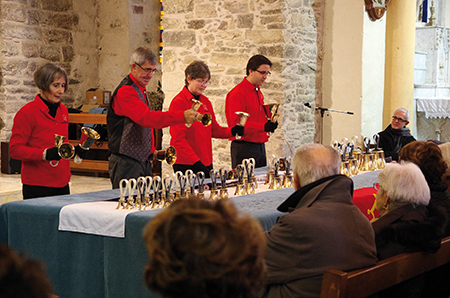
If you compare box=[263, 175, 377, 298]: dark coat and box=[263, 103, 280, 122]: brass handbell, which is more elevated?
box=[263, 103, 280, 122]: brass handbell

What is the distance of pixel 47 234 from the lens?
119 inches

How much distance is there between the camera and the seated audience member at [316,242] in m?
2.17

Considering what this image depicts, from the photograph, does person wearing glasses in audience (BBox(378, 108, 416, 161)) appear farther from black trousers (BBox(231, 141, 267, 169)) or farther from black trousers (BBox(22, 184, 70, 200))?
black trousers (BBox(22, 184, 70, 200))

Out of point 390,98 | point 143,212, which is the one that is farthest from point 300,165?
point 390,98

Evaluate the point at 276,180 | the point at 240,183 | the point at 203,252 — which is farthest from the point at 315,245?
the point at 276,180

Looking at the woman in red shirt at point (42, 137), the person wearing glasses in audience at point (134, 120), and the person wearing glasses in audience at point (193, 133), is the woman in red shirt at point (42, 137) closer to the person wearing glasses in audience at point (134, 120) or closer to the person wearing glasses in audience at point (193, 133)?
the person wearing glasses in audience at point (134, 120)

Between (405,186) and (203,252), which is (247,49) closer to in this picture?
(405,186)

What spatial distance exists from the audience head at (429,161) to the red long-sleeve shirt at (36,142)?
2132mm

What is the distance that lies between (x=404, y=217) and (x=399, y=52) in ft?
19.4

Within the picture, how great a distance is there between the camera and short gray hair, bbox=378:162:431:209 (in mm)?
2613

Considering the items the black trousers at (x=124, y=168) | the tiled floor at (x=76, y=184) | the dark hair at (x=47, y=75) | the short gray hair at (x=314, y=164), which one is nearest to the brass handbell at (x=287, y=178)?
the black trousers at (x=124, y=168)

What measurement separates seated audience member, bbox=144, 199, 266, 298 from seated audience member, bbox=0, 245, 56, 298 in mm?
299

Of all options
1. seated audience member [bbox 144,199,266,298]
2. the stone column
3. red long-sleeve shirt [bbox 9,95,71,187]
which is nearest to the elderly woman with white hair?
seated audience member [bbox 144,199,266,298]

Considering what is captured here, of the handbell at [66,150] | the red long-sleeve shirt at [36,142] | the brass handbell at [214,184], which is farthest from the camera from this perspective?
the red long-sleeve shirt at [36,142]
